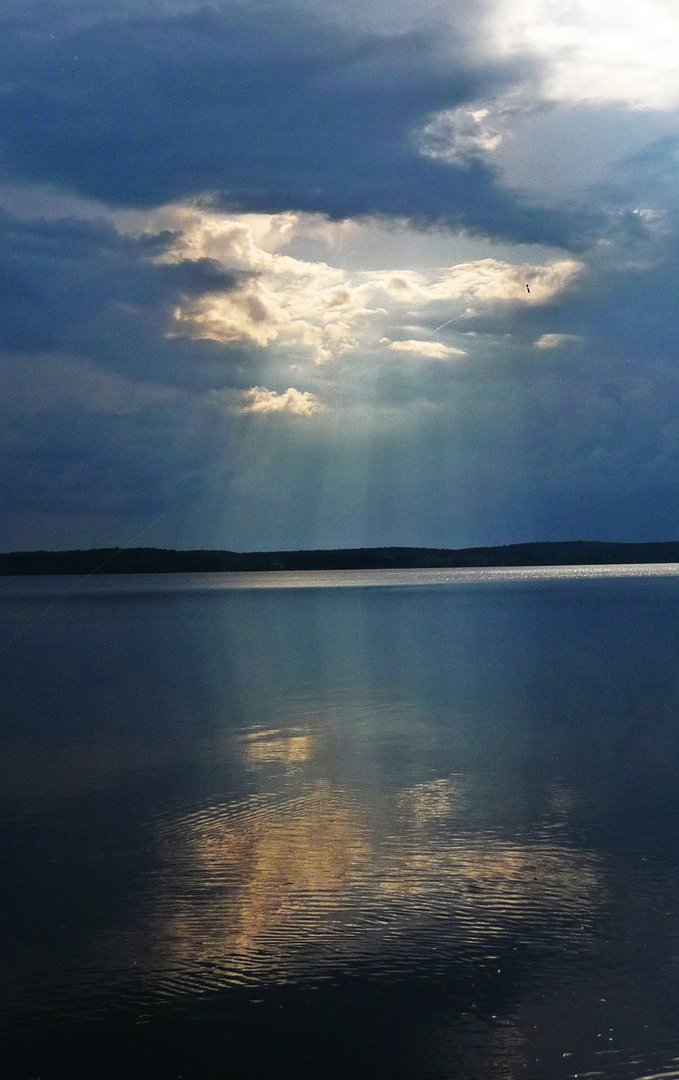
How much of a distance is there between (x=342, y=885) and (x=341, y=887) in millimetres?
63

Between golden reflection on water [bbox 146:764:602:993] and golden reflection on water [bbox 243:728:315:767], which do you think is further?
golden reflection on water [bbox 243:728:315:767]

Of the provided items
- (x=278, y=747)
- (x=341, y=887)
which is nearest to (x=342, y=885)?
(x=341, y=887)

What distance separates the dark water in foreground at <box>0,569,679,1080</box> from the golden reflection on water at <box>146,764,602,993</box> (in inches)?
1.4

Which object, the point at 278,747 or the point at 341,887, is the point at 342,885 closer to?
the point at 341,887

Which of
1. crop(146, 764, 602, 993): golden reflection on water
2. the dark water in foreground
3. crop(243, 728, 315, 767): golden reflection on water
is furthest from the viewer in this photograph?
crop(243, 728, 315, 767): golden reflection on water

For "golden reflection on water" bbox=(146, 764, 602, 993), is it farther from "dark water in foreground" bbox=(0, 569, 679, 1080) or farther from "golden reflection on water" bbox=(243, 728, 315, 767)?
"golden reflection on water" bbox=(243, 728, 315, 767)

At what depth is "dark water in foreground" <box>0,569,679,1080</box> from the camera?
7250 mm

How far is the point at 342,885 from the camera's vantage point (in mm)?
10344

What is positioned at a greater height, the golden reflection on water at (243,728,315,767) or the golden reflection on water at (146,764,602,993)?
the golden reflection on water at (243,728,315,767)

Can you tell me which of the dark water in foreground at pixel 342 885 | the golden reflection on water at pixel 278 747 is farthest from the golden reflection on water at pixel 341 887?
the golden reflection on water at pixel 278 747

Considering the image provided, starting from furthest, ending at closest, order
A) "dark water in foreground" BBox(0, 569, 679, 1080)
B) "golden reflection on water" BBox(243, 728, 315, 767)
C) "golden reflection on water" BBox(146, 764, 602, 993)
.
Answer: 1. "golden reflection on water" BBox(243, 728, 315, 767)
2. "golden reflection on water" BBox(146, 764, 602, 993)
3. "dark water in foreground" BBox(0, 569, 679, 1080)

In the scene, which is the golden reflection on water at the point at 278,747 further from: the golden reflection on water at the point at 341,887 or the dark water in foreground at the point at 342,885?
the golden reflection on water at the point at 341,887

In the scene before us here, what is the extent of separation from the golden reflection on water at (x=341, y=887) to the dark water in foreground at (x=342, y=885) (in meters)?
0.03

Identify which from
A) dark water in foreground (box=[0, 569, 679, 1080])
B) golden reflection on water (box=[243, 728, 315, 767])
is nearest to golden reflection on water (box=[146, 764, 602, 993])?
dark water in foreground (box=[0, 569, 679, 1080])
